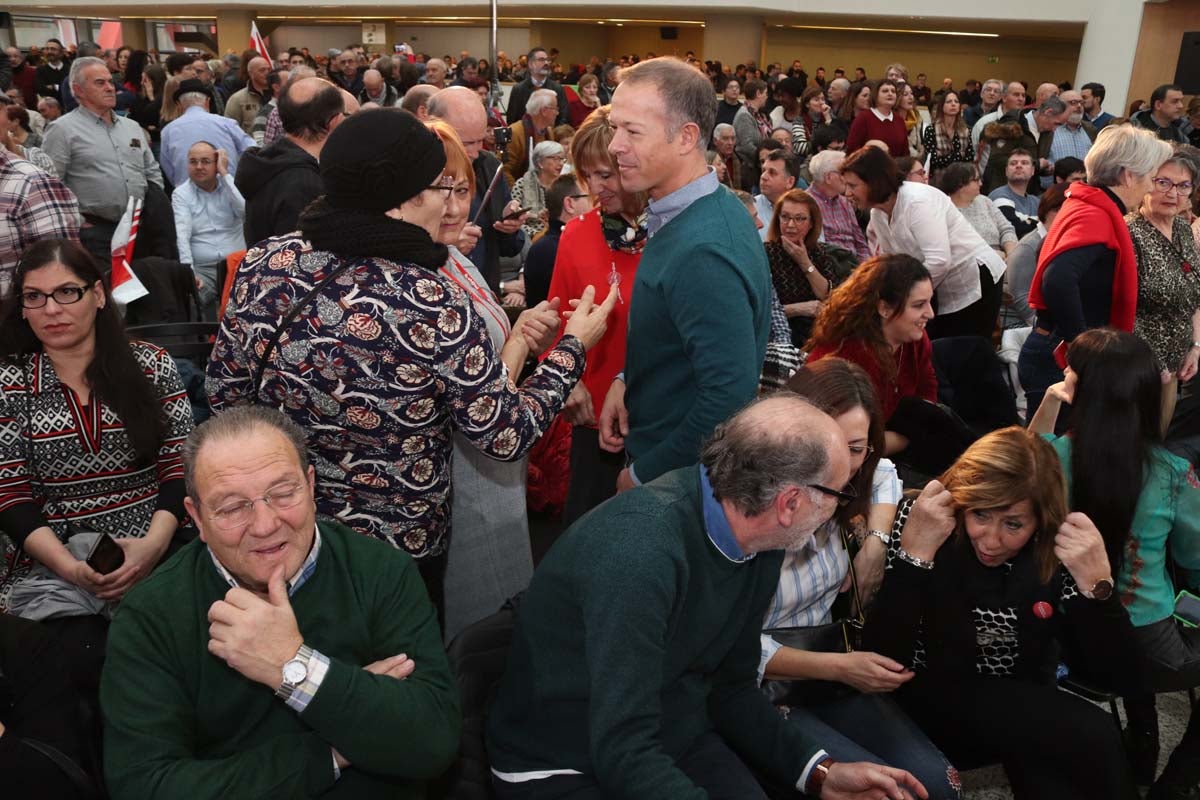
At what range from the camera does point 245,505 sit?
1.48 m

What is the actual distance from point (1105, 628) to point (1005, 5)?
672 inches

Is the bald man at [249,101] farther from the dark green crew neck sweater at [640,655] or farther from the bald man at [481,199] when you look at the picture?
the dark green crew neck sweater at [640,655]

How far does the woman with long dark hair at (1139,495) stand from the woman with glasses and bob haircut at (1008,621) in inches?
10.1

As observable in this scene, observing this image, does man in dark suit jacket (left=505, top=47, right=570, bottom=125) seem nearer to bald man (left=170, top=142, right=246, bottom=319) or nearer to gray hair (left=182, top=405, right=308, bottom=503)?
bald man (left=170, top=142, right=246, bottom=319)

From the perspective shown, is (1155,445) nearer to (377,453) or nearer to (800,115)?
(377,453)

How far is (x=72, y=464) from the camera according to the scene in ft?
7.23

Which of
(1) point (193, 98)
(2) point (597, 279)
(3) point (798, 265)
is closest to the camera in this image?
(2) point (597, 279)

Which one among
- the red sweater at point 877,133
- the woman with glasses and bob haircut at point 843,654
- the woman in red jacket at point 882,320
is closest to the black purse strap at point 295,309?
the woman with glasses and bob haircut at point 843,654

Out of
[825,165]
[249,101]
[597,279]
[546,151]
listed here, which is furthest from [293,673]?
[249,101]

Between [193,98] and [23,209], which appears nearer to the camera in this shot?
[23,209]

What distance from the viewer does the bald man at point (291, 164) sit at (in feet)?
10.7

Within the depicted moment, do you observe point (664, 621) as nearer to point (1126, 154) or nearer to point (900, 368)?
point (900, 368)

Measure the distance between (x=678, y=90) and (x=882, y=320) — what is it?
155 centimetres

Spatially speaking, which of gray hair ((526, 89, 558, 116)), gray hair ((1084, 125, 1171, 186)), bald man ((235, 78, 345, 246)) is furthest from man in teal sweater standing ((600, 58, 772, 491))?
gray hair ((526, 89, 558, 116))
